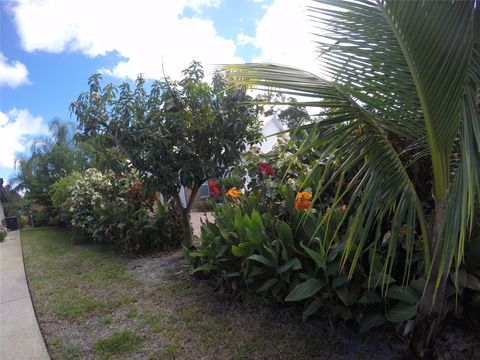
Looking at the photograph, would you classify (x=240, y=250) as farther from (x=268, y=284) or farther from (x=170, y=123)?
(x=170, y=123)

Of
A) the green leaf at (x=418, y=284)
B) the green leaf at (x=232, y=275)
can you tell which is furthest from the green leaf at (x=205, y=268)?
the green leaf at (x=418, y=284)

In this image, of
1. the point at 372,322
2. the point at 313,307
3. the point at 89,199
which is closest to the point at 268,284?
the point at 313,307

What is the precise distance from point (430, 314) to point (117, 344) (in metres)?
2.60

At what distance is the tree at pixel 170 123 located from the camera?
5043mm

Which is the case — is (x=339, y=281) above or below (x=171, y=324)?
above

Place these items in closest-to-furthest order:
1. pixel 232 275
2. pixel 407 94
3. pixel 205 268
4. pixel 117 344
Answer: pixel 407 94, pixel 117 344, pixel 232 275, pixel 205 268

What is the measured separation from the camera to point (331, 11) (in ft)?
5.31

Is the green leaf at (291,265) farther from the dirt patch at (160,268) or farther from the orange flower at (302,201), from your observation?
the dirt patch at (160,268)

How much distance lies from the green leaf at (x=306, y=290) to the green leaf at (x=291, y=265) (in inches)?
7.8

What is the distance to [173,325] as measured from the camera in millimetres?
3303

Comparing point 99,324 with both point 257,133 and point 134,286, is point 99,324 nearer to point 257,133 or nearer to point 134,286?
point 134,286

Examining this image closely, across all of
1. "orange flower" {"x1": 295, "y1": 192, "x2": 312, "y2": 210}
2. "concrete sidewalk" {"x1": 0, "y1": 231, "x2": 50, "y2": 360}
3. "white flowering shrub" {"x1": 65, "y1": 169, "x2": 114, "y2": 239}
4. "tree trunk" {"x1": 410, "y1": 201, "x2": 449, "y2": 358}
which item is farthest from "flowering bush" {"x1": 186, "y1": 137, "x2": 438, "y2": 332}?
"white flowering shrub" {"x1": 65, "y1": 169, "x2": 114, "y2": 239}

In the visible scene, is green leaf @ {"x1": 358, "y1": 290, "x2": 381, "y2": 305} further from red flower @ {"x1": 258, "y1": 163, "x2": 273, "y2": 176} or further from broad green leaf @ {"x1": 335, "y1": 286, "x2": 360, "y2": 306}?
red flower @ {"x1": 258, "y1": 163, "x2": 273, "y2": 176}

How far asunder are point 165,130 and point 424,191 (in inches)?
142
